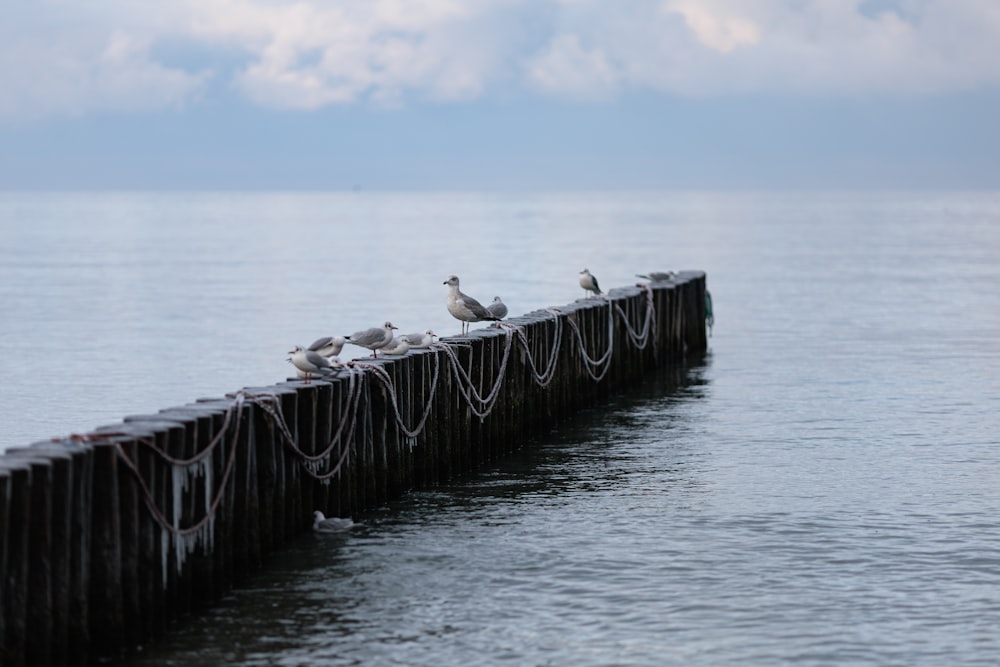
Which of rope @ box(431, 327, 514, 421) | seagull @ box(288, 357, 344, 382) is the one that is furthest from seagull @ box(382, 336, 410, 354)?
seagull @ box(288, 357, 344, 382)

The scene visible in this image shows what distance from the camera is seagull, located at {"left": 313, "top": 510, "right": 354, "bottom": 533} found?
571 inches

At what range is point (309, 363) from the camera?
47.5ft

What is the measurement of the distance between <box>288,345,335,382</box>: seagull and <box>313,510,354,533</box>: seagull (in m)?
1.42

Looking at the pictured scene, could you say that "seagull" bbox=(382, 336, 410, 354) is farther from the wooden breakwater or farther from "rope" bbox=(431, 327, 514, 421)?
"rope" bbox=(431, 327, 514, 421)

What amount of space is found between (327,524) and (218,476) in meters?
2.34

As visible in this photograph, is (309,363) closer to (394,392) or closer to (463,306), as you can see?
(394,392)

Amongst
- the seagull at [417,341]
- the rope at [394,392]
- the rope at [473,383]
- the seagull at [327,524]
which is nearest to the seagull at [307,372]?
the rope at [394,392]

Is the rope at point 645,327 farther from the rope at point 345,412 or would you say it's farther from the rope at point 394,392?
the rope at point 394,392

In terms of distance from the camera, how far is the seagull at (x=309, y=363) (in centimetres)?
1441

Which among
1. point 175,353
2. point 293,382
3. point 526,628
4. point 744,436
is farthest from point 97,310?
point 526,628

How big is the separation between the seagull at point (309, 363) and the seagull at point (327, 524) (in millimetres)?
1415

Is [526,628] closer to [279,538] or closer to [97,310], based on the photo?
[279,538]

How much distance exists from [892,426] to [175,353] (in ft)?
63.5

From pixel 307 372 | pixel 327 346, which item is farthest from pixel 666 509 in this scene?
pixel 307 372
